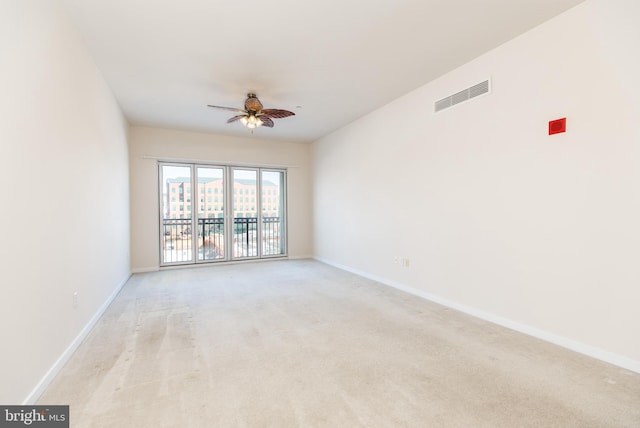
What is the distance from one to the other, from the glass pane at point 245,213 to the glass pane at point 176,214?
948 millimetres

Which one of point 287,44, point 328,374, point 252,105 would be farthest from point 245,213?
point 328,374

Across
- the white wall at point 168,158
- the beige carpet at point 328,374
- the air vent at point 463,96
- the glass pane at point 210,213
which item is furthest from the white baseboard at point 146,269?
the air vent at point 463,96

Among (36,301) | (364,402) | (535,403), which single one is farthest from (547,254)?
(36,301)

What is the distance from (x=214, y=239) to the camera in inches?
253

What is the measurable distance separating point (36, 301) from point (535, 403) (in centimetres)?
311

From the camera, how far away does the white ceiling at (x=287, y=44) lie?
2410 millimetres

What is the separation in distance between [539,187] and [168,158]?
236 inches

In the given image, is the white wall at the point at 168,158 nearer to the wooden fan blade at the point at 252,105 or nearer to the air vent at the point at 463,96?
the wooden fan blade at the point at 252,105

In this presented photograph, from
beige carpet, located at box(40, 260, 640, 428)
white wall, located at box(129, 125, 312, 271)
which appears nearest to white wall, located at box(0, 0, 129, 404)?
beige carpet, located at box(40, 260, 640, 428)

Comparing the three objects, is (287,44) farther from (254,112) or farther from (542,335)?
(542,335)

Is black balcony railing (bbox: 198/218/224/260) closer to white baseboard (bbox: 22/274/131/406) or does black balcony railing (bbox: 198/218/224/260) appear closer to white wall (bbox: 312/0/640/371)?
white baseboard (bbox: 22/274/131/406)

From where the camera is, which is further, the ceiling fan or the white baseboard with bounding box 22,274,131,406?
the ceiling fan

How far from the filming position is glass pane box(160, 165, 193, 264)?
5.99 meters

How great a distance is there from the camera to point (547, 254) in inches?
102
